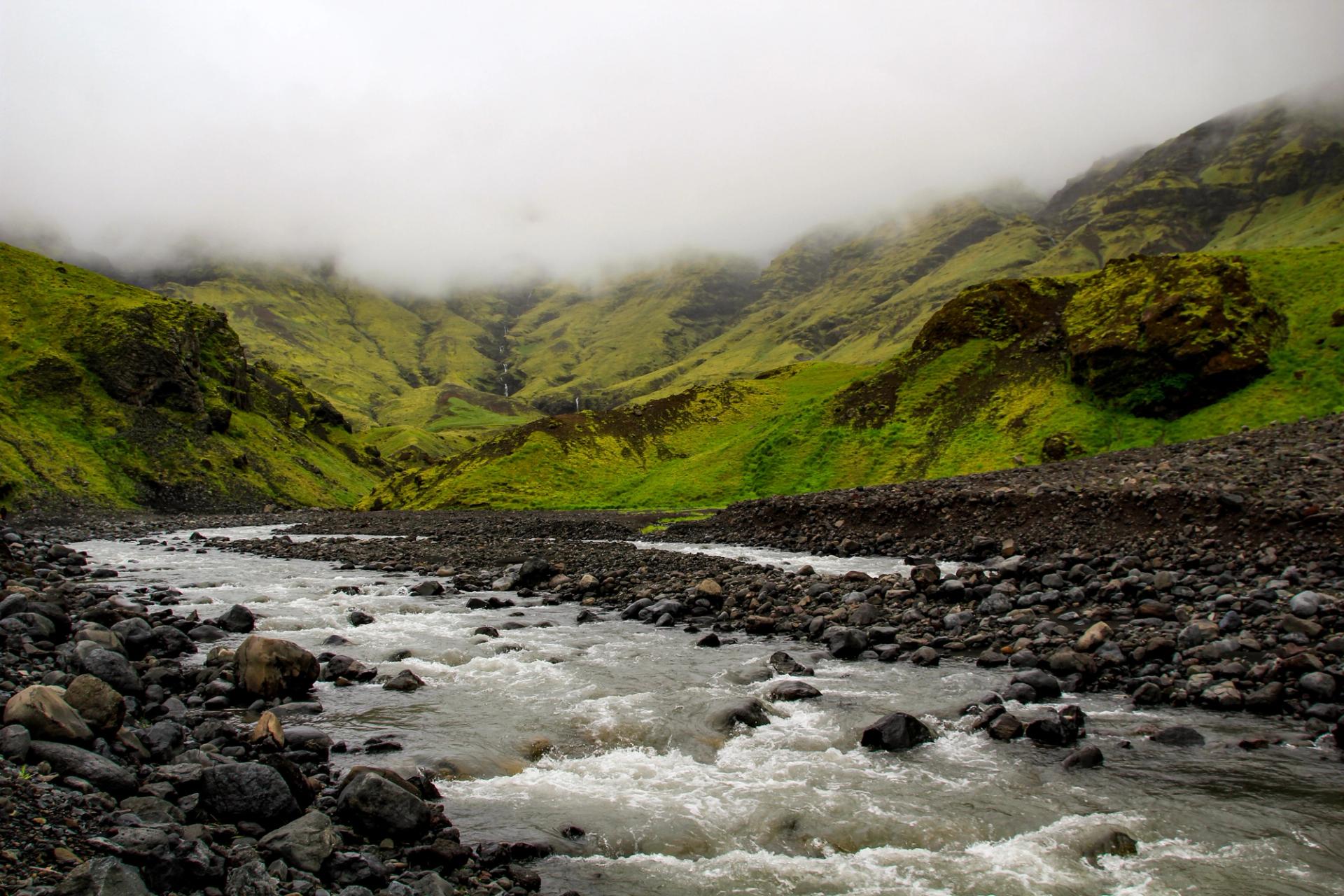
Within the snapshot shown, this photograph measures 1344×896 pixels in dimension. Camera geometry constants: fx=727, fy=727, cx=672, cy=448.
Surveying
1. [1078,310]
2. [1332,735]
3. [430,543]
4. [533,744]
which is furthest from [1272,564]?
[1078,310]

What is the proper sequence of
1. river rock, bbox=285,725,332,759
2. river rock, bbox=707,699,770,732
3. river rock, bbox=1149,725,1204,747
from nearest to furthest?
1. river rock, bbox=285,725,332,759
2. river rock, bbox=1149,725,1204,747
3. river rock, bbox=707,699,770,732

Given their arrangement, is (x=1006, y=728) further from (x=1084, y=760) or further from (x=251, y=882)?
(x=251, y=882)

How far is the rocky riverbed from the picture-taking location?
9.22m

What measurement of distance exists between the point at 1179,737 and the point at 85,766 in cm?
1820

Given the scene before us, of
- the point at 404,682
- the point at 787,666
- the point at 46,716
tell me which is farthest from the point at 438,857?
the point at 787,666

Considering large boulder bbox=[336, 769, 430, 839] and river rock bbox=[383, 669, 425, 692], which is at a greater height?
large boulder bbox=[336, 769, 430, 839]

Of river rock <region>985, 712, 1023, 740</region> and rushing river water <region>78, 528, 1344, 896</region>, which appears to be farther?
river rock <region>985, 712, 1023, 740</region>

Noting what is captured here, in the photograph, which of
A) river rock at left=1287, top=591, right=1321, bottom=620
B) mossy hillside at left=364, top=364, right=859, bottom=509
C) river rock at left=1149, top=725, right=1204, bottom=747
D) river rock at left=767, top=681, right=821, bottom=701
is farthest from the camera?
mossy hillside at left=364, top=364, right=859, bottom=509

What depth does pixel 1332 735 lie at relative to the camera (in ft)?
44.2

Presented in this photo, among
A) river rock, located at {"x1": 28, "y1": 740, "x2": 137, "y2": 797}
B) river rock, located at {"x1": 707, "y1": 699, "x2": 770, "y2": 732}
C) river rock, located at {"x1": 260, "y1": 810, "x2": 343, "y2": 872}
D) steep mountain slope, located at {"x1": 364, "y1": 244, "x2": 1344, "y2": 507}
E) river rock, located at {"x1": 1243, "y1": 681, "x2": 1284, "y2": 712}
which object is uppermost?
steep mountain slope, located at {"x1": 364, "y1": 244, "x2": 1344, "y2": 507}

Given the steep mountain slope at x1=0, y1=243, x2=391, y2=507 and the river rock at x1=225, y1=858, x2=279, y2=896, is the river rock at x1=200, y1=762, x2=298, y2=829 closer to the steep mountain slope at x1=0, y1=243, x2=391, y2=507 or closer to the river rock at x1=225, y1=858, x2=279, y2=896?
the river rock at x1=225, y1=858, x2=279, y2=896

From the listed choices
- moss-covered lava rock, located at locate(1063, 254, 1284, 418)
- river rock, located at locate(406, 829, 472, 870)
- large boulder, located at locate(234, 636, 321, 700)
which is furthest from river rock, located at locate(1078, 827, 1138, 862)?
moss-covered lava rock, located at locate(1063, 254, 1284, 418)

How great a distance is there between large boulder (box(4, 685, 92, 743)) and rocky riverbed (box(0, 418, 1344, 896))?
40mm

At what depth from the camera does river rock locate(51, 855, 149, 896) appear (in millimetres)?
6816
